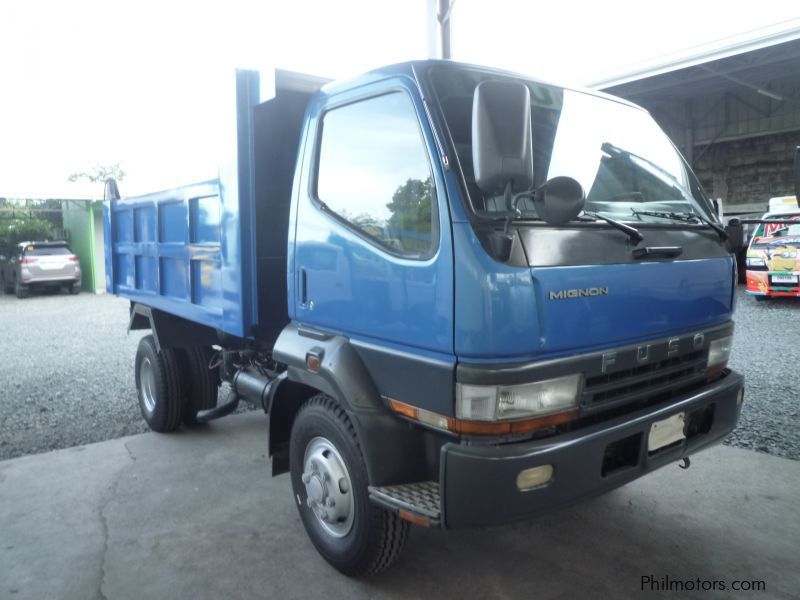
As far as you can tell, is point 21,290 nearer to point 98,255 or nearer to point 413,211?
point 98,255

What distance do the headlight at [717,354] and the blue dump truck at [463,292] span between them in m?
0.01

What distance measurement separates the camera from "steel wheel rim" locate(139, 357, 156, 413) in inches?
201

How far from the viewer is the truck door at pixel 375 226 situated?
94.6 inches

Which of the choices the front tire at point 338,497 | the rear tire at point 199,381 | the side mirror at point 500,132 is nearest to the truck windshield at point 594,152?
the side mirror at point 500,132

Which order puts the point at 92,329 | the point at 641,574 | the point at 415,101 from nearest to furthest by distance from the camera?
the point at 415,101 < the point at 641,574 < the point at 92,329

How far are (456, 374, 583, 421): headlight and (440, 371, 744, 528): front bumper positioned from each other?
11cm

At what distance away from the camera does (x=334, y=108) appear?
2.97 m

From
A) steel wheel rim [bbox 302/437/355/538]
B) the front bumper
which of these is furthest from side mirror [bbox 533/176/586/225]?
steel wheel rim [bbox 302/437/355/538]

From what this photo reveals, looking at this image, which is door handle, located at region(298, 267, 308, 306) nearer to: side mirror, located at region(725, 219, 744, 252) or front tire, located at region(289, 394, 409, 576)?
front tire, located at region(289, 394, 409, 576)

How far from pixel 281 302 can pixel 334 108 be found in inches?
44.9

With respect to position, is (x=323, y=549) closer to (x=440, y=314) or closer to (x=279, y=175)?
(x=440, y=314)

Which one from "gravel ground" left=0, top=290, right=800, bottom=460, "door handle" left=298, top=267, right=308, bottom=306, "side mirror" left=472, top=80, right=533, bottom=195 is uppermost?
"side mirror" left=472, top=80, right=533, bottom=195

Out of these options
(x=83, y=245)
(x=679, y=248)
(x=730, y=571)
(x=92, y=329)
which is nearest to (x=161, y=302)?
(x=679, y=248)

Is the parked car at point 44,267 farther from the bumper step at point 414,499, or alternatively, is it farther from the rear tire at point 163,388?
the bumper step at point 414,499
